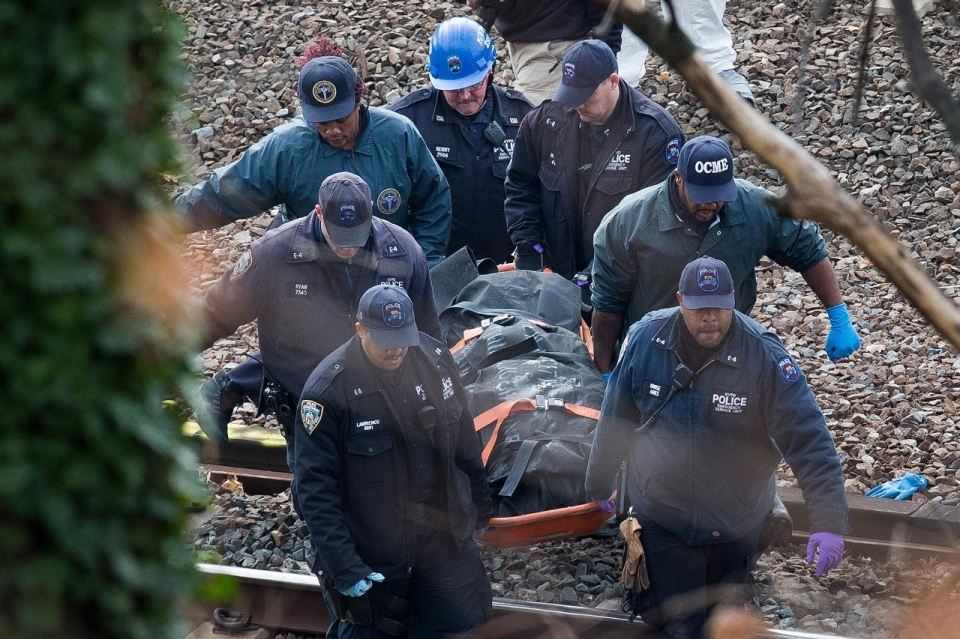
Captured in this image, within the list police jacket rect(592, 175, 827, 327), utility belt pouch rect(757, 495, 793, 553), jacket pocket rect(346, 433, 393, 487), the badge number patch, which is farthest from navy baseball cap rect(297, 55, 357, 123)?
utility belt pouch rect(757, 495, 793, 553)

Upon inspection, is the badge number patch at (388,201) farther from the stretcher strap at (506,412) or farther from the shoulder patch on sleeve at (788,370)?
the shoulder patch on sleeve at (788,370)

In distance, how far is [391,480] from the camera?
17.3ft

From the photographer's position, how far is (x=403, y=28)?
11.0 m

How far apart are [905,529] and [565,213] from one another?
262cm

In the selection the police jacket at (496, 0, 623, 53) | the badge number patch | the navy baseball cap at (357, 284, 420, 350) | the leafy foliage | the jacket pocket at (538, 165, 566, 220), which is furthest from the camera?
the police jacket at (496, 0, 623, 53)

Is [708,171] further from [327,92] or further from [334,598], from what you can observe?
[334,598]

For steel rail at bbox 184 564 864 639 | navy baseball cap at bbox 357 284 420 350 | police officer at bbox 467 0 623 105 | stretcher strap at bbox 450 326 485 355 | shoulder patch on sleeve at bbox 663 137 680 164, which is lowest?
steel rail at bbox 184 564 864 639

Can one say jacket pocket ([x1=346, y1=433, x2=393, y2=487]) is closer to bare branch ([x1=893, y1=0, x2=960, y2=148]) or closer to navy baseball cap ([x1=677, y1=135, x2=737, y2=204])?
navy baseball cap ([x1=677, y1=135, x2=737, y2=204])

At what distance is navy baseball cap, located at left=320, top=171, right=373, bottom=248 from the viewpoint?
5.66 metres

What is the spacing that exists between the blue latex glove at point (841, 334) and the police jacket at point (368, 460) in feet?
7.84

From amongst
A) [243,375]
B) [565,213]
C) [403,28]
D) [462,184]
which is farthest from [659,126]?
[403,28]

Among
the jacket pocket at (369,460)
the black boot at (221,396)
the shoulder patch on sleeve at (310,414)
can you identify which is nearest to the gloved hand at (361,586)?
the jacket pocket at (369,460)

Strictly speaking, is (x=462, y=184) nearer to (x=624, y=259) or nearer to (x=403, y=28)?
(x=624, y=259)

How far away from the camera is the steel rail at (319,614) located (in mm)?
5523
